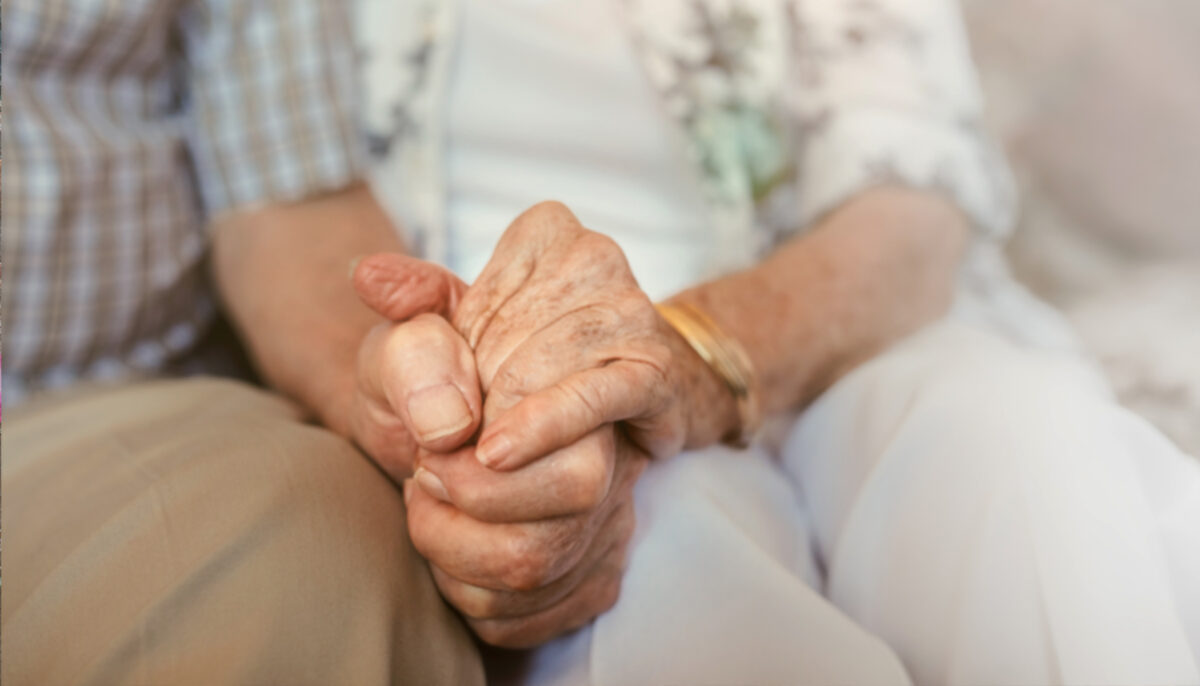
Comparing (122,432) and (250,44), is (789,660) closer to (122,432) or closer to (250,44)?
(122,432)

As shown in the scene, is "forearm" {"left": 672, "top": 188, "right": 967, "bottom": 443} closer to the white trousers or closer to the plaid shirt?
the white trousers

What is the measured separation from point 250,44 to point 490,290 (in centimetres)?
35

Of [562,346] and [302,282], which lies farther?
[302,282]

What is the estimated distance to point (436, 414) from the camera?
1.01ft

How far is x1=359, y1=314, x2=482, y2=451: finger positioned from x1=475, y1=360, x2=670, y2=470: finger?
1 centimetres

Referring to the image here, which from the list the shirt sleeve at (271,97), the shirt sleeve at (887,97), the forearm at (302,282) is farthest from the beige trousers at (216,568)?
the shirt sleeve at (887,97)

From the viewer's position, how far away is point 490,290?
1.16 ft

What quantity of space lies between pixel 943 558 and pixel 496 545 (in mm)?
213


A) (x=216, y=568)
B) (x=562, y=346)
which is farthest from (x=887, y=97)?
(x=216, y=568)

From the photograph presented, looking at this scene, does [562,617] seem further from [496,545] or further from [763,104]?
[763,104]

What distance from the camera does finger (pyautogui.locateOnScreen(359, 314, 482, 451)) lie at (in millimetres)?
308

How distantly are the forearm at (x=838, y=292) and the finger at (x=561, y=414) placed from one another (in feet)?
0.37

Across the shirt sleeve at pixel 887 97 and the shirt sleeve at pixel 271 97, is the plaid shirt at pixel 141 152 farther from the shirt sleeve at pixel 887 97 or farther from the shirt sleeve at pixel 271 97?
the shirt sleeve at pixel 887 97

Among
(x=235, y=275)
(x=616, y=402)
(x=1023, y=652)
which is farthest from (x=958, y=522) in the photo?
(x=235, y=275)
